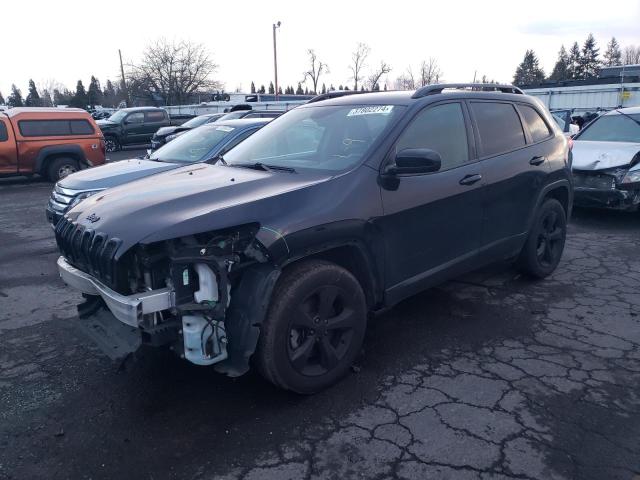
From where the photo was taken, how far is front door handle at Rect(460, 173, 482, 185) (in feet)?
13.0

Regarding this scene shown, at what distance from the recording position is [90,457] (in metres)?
2.72

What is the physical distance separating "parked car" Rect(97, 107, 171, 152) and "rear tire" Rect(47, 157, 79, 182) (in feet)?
27.8

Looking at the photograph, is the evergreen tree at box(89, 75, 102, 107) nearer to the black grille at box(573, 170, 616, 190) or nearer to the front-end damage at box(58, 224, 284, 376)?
the black grille at box(573, 170, 616, 190)

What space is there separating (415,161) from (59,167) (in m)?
12.5

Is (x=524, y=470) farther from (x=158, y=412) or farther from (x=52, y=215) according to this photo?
(x=52, y=215)

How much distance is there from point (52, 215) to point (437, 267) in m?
5.23

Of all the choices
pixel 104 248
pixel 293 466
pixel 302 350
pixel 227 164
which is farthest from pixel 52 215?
pixel 293 466

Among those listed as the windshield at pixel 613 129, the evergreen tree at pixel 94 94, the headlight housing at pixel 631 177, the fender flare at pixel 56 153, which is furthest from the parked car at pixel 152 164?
the evergreen tree at pixel 94 94

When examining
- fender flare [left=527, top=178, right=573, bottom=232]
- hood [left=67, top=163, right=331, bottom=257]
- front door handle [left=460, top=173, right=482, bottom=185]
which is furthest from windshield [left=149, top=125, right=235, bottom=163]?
fender flare [left=527, top=178, right=573, bottom=232]

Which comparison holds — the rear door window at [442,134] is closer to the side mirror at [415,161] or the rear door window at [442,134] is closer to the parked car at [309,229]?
the parked car at [309,229]

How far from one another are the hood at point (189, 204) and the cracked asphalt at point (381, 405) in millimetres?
981

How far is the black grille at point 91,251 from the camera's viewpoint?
2777 mm

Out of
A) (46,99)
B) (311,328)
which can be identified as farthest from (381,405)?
(46,99)

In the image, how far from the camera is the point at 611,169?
747 centimetres
